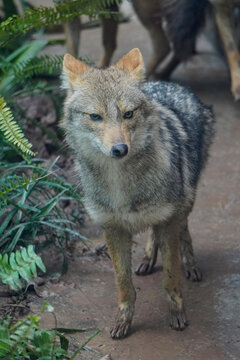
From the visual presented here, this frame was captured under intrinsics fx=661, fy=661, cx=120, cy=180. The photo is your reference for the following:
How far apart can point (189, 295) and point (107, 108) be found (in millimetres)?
1756

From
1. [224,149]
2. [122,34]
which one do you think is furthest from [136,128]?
[122,34]

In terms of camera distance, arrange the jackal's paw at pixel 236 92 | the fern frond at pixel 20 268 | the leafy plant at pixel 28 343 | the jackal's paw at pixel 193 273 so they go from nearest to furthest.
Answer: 1. the leafy plant at pixel 28 343
2. the fern frond at pixel 20 268
3. the jackal's paw at pixel 193 273
4. the jackal's paw at pixel 236 92

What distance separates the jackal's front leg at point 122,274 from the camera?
441cm

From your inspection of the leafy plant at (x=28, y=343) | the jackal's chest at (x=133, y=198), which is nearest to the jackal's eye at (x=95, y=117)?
the jackal's chest at (x=133, y=198)

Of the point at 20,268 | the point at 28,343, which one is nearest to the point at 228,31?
the point at 20,268

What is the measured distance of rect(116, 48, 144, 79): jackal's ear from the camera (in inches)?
164

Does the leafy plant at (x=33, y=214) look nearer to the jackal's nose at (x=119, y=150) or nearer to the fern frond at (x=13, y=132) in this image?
the fern frond at (x=13, y=132)

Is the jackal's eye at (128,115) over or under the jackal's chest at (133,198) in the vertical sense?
over

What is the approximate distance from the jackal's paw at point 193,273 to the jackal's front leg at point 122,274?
0.71 meters

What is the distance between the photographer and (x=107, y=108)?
3893 mm

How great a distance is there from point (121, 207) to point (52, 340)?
98cm

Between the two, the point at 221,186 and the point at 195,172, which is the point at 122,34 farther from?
the point at 195,172

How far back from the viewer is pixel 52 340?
12.0ft

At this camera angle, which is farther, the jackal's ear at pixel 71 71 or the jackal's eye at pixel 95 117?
the jackal's ear at pixel 71 71
